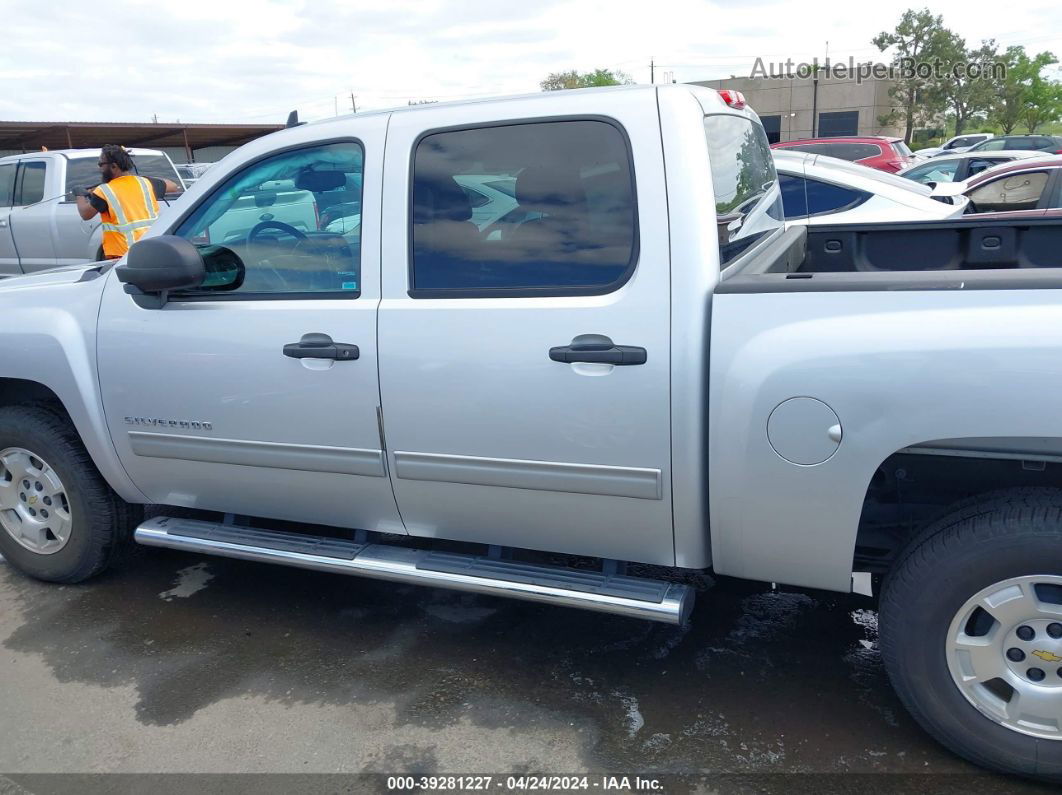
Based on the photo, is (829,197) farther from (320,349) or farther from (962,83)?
(962,83)

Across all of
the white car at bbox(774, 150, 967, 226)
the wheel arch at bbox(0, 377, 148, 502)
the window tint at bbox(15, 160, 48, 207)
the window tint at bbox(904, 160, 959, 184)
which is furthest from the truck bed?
the window tint at bbox(904, 160, 959, 184)

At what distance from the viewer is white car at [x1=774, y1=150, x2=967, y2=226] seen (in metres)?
6.97

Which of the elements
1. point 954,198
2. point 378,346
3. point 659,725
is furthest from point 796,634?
point 954,198

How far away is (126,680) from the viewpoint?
320 cm

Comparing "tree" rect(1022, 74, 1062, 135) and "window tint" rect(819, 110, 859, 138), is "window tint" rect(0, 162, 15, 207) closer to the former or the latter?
"window tint" rect(819, 110, 859, 138)

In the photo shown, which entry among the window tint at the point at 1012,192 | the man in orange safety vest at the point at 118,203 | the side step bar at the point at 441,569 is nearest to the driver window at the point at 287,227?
the side step bar at the point at 441,569

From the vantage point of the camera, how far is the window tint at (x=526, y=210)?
267 centimetres

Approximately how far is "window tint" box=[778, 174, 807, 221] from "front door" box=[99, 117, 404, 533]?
16.4ft

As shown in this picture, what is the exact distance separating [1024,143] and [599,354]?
27.9 meters

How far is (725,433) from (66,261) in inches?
399

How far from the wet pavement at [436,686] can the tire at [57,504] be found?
0.58ft

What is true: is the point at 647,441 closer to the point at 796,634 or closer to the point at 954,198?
the point at 796,634

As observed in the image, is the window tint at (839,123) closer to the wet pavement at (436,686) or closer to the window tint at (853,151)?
the window tint at (853,151)

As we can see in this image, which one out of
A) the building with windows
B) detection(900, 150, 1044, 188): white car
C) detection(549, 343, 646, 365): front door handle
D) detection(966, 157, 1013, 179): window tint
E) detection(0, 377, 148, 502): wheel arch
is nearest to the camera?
detection(549, 343, 646, 365): front door handle
